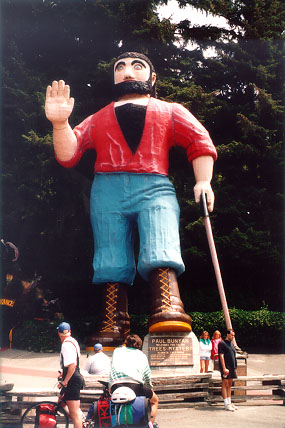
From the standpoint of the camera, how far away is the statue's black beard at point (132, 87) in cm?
748

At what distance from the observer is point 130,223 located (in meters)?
7.46

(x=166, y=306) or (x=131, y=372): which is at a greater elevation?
(x=166, y=306)

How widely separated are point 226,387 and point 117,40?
415 inches

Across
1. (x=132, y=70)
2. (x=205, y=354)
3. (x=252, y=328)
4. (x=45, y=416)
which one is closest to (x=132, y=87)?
(x=132, y=70)

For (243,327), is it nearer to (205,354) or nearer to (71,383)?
(205,354)

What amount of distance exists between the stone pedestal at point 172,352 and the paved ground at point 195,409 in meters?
0.60

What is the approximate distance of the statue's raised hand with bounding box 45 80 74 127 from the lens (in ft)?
23.5

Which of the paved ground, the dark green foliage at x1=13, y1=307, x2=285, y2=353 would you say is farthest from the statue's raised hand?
the dark green foliage at x1=13, y1=307, x2=285, y2=353

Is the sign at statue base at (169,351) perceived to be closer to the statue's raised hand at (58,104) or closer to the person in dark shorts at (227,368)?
the person in dark shorts at (227,368)

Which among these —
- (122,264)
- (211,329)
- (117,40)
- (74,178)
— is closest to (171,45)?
(117,40)

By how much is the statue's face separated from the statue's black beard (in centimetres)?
6

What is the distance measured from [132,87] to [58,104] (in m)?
1.18

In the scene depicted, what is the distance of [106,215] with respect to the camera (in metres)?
7.38

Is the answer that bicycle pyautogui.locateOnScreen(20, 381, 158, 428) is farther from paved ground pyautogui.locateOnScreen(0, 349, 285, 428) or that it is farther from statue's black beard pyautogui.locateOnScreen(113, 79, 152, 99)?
statue's black beard pyautogui.locateOnScreen(113, 79, 152, 99)
